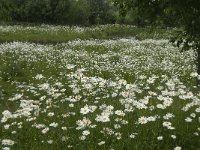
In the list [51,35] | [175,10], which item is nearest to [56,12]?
[51,35]

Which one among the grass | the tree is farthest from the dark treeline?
the tree

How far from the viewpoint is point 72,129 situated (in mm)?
7293

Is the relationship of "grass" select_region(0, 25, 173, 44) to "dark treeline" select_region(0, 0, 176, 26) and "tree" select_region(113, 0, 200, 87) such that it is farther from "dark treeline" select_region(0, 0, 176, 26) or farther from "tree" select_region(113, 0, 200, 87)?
"tree" select_region(113, 0, 200, 87)

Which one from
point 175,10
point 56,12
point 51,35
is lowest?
point 51,35

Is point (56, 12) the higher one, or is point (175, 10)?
point (175, 10)

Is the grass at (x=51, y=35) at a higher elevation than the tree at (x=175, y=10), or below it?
below

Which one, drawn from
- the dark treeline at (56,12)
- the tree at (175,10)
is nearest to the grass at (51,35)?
the dark treeline at (56,12)

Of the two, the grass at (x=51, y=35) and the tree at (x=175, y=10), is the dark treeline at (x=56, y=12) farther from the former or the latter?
the tree at (x=175, y=10)

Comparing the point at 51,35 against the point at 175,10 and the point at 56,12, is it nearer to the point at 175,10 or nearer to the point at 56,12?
the point at 56,12

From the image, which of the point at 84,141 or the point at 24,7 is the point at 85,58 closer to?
the point at 84,141

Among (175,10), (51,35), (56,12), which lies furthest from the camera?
(56,12)

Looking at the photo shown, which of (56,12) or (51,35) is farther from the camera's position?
(56,12)

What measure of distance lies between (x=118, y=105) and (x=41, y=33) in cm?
3030

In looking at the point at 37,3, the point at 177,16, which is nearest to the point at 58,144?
the point at 177,16
